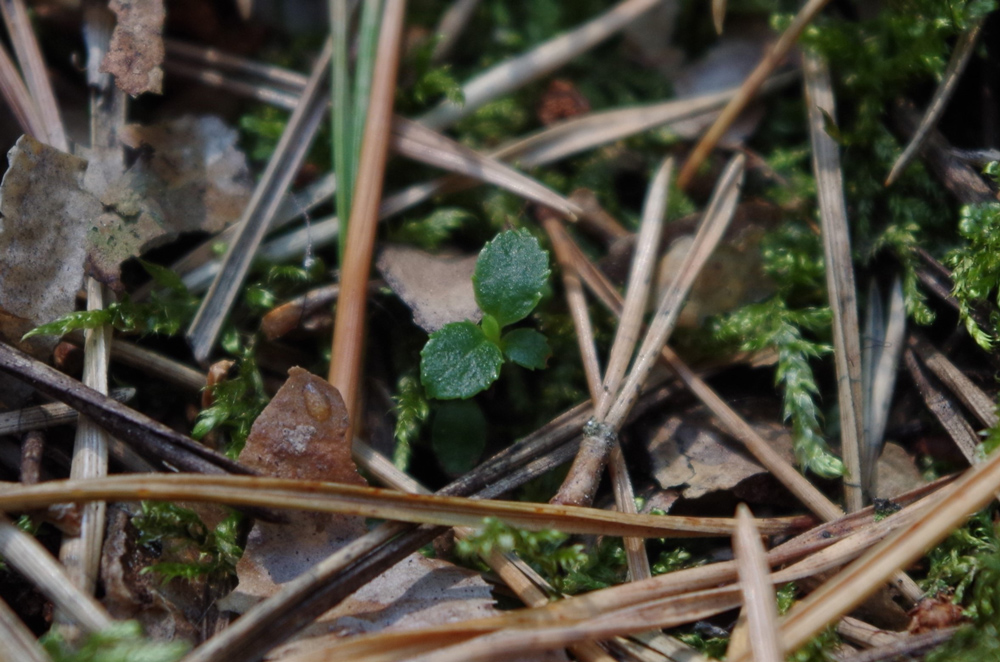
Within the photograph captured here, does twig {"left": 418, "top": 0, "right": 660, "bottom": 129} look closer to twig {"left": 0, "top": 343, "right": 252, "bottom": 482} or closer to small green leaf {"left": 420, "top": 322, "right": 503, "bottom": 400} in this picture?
Result: small green leaf {"left": 420, "top": 322, "right": 503, "bottom": 400}

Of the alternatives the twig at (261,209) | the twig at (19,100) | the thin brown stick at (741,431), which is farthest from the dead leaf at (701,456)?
the twig at (19,100)

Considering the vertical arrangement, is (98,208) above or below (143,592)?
above

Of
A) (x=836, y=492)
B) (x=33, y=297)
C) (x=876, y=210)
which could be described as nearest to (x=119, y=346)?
(x=33, y=297)

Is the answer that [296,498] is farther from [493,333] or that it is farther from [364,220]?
[364,220]

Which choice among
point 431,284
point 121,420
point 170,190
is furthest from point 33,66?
point 431,284

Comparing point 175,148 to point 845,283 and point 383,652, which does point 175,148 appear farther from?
point 845,283

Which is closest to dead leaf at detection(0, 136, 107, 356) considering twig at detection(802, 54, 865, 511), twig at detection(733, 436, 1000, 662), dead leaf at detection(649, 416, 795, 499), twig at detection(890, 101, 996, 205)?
dead leaf at detection(649, 416, 795, 499)
